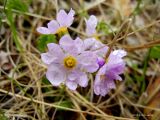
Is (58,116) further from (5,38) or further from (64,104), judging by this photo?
(5,38)

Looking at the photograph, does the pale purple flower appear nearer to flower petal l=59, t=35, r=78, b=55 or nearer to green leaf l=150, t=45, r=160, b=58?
flower petal l=59, t=35, r=78, b=55

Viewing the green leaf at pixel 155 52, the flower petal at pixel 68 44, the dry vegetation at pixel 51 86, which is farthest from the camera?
the green leaf at pixel 155 52

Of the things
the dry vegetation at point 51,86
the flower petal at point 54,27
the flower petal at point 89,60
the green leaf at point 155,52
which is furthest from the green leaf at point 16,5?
the green leaf at point 155,52

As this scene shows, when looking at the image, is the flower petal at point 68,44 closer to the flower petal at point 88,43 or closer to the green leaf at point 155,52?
the flower petal at point 88,43

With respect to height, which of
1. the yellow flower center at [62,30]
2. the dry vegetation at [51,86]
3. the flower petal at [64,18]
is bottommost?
the dry vegetation at [51,86]

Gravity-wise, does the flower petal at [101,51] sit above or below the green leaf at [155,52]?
above

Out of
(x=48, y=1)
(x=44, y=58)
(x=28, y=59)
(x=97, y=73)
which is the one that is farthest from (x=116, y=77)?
(x=48, y=1)

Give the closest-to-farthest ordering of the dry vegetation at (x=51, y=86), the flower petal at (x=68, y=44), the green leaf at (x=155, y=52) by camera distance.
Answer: the flower petal at (x=68, y=44), the dry vegetation at (x=51, y=86), the green leaf at (x=155, y=52)
